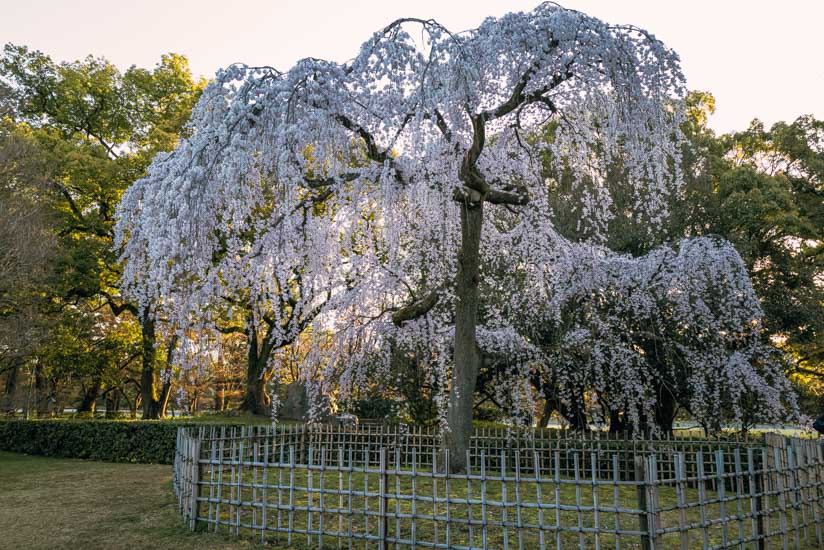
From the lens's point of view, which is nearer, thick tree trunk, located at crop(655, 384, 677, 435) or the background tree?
thick tree trunk, located at crop(655, 384, 677, 435)

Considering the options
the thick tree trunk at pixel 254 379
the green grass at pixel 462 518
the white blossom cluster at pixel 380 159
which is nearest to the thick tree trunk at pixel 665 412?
the white blossom cluster at pixel 380 159

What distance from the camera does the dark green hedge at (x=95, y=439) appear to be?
13.9 meters

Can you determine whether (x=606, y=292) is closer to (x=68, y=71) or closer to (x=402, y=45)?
(x=402, y=45)

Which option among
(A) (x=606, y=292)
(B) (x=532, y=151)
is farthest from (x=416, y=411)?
(B) (x=532, y=151)

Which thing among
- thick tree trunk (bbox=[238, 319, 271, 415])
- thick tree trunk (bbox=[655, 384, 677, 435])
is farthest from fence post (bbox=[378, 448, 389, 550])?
thick tree trunk (bbox=[238, 319, 271, 415])

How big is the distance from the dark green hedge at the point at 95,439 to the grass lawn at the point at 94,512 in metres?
1.38

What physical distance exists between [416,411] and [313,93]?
9538mm

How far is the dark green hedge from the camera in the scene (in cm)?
1385

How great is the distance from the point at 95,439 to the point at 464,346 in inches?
445

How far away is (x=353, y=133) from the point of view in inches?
287

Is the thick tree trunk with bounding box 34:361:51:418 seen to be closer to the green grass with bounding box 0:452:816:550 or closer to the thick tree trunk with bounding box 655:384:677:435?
the green grass with bounding box 0:452:816:550

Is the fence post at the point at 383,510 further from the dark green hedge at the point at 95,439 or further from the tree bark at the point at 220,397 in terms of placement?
the tree bark at the point at 220,397

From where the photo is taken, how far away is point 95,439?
1488 centimetres

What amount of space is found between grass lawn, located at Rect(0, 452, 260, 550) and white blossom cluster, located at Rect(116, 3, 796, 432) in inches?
84.7
